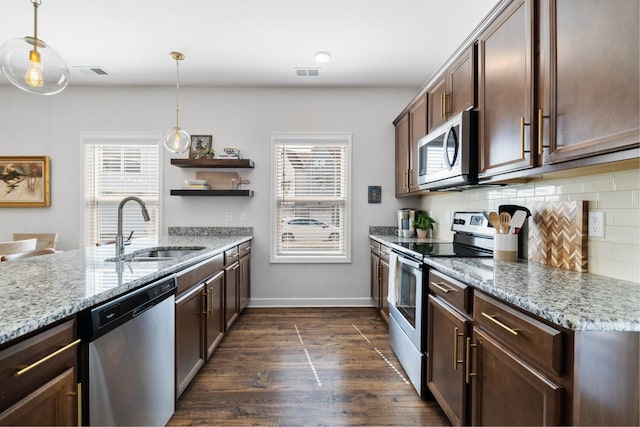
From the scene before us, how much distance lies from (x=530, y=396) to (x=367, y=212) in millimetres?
2949

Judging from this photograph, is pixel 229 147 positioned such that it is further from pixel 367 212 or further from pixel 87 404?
pixel 87 404

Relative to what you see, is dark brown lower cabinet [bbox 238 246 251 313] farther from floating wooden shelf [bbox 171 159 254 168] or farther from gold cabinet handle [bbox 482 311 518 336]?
gold cabinet handle [bbox 482 311 518 336]

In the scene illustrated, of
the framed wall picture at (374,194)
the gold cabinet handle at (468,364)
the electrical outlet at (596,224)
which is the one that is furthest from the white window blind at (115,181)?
the electrical outlet at (596,224)

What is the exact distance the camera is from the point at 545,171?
1445 millimetres

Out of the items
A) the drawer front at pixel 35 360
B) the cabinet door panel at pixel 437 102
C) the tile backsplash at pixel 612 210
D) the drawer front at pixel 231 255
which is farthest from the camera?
the drawer front at pixel 231 255

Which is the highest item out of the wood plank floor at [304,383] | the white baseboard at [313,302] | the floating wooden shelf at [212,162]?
the floating wooden shelf at [212,162]

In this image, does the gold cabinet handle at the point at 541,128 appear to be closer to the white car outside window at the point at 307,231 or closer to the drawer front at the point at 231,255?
the drawer front at the point at 231,255

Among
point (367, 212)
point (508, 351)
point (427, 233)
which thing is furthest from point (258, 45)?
point (508, 351)

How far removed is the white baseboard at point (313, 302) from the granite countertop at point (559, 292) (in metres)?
2.27

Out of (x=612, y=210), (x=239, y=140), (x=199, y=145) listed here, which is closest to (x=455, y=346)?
(x=612, y=210)

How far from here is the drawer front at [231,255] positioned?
9.17 feet

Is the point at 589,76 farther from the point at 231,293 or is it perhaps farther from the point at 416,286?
the point at 231,293

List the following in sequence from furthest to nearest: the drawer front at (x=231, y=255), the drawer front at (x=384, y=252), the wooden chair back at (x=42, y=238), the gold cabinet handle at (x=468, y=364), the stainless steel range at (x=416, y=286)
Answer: the wooden chair back at (x=42, y=238) → the drawer front at (x=384, y=252) → the drawer front at (x=231, y=255) → the stainless steel range at (x=416, y=286) → the gold cabinet handle at (x=468, y=364)

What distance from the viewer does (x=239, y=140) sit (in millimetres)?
3904
